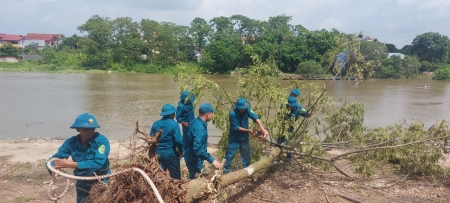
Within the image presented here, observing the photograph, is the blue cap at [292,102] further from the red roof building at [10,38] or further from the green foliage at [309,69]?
the red roof building at [10,38]

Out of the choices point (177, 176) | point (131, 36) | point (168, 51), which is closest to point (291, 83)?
point (177, 176)

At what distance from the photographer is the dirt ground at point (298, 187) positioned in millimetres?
5262

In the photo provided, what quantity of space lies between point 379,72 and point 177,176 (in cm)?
3813

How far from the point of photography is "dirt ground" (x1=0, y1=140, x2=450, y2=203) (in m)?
5.26

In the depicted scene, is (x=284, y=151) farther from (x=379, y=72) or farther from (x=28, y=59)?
(x=28, y=59)

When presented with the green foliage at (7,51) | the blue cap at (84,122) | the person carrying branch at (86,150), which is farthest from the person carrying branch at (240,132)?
the green foliage at (7,51)

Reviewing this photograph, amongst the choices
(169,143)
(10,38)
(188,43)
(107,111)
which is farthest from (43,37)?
(169,143)

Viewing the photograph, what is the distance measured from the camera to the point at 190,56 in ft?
178

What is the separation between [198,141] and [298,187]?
7.42 feet

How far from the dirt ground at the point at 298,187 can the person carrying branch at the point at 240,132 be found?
43cm

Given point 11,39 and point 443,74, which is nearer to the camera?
point 443,74

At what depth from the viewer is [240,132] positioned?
18.5 ft

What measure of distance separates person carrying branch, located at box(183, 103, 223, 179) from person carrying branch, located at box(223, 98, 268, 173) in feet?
3.23

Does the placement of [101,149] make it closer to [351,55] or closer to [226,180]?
[226,180]
